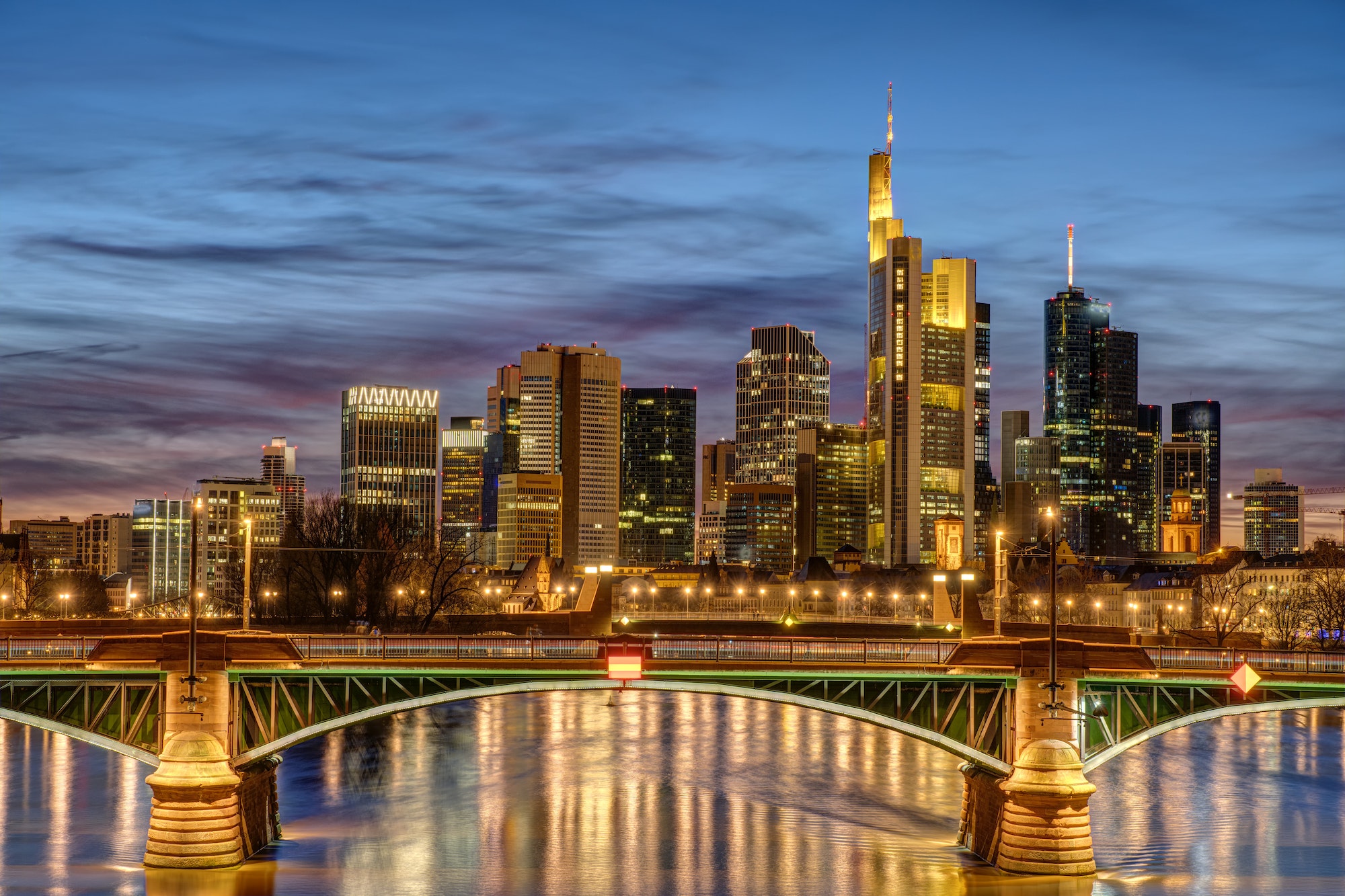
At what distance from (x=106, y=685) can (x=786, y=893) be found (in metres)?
26.4

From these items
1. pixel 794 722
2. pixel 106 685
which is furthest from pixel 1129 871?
pixel 794 722

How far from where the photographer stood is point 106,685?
65.2 meters

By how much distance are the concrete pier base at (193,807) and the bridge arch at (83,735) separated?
3.53ft

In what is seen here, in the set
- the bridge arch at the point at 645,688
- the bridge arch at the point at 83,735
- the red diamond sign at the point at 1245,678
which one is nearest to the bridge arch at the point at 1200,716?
the red diamond sign at the point at 1245,678

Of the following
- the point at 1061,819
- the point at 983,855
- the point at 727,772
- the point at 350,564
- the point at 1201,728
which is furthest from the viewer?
the point at 350,564

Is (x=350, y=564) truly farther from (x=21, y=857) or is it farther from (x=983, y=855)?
(x=983, y=855)

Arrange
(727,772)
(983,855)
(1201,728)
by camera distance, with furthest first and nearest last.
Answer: (1201,728) → (727,772) → (983,855)

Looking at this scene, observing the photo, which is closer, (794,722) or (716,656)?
(716,656)

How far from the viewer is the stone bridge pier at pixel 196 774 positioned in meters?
63.9

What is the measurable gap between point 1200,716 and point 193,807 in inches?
1476

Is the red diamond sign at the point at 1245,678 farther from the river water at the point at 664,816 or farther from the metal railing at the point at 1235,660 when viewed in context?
the river water at the point at 664,816

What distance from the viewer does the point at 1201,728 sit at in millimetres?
128375

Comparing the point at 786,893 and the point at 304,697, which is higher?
the point at 304,697

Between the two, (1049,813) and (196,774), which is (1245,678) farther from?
(196,774)
